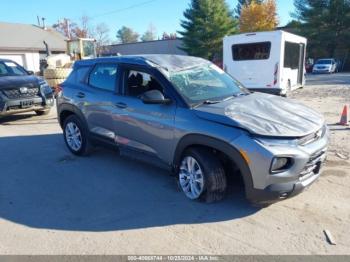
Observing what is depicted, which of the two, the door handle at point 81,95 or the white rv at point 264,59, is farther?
the white rv at point 264,59

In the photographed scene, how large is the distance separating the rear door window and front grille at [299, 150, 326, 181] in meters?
2.98

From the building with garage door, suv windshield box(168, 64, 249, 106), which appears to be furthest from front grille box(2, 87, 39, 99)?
the building with garage door

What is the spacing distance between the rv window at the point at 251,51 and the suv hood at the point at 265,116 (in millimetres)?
8658

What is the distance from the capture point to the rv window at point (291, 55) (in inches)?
518

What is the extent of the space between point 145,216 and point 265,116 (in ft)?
5.87

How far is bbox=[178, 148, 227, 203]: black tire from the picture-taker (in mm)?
3947

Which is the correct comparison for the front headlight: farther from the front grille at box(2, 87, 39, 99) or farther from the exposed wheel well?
the front grille at box(2, 87, 39, 99)

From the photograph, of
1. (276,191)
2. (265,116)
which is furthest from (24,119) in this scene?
(276,191)

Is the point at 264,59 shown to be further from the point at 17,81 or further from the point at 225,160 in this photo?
the point at 225,160

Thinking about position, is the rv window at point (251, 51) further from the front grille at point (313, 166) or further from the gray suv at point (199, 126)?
the front grille at point (313, 166)

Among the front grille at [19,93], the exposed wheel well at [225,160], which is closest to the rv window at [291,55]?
the front grille at [19,93]

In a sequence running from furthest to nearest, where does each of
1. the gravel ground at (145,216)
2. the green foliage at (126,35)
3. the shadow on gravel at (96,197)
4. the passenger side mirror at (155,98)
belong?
the green foliage at (126,35) → the passenger side mirror at (155,98) → the shadow on gravel at (96,197) → the gravel ground at (145,216)

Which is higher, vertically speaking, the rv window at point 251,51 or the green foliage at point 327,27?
the green foliage at point 327,27

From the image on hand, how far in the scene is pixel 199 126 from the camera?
12.9 ft
